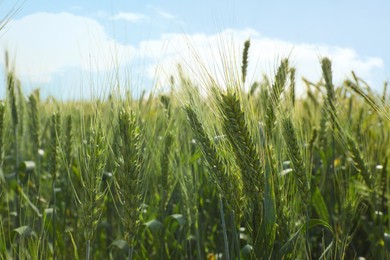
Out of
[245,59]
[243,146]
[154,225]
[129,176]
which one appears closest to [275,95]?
[243,146]

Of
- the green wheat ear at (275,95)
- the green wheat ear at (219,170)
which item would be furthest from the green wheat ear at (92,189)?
the green wheat ear at (275,95)

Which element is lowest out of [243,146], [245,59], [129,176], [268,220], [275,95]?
[268,220]

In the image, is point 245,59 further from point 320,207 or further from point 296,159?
point 296,159

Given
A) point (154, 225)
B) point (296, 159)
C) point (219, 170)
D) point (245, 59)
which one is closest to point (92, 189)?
point (219, 170)

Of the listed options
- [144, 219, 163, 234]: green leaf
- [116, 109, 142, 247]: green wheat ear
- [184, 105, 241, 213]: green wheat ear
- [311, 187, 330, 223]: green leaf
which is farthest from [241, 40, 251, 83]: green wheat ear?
[116, 109, 142, 247]: green wheat ear

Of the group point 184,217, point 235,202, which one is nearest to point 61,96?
point 184,217

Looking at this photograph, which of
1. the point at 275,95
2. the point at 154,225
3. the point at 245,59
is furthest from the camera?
the point at 245,59

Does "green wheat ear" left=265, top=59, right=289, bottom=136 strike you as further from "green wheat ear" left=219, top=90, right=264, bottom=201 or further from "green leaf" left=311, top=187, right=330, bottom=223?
"green leaf" left=311, top=187, right=330, bottom=223

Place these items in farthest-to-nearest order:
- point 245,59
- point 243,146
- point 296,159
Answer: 1. point 245,59
2. point 296,159
3. point 243,146

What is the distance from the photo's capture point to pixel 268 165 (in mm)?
1714

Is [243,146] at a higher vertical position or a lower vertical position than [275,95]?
lower

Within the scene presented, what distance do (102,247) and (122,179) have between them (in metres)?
1.69

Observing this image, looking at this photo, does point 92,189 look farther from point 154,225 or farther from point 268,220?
point 154,225

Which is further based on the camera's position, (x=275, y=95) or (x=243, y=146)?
(x=275, y=95)
